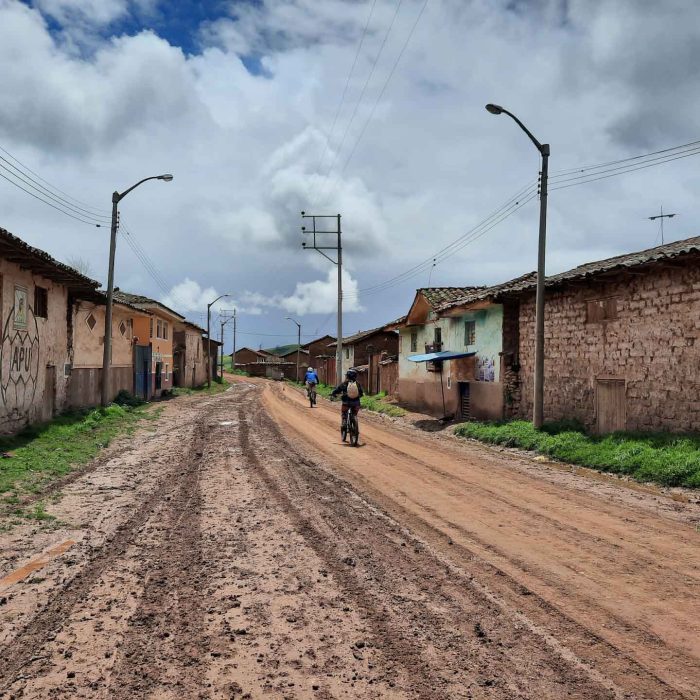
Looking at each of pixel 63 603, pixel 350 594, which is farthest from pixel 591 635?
pixel 63 603

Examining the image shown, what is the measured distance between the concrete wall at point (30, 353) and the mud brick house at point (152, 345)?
10.4 meters

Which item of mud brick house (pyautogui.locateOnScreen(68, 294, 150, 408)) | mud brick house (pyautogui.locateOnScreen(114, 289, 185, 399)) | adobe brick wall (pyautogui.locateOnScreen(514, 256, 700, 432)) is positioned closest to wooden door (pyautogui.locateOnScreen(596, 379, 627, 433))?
adobe brick wall (pyautogui.locateOnScreen(514, 256, 700, 432))

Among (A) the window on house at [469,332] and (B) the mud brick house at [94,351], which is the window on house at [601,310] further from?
(B) the mud brick house at [94,351]

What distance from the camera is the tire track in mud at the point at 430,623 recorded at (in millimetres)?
3438

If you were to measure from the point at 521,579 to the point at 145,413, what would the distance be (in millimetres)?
21042

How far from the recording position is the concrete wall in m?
14.1

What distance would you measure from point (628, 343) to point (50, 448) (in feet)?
44.7

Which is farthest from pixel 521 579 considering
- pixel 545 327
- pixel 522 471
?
pixel 545 327

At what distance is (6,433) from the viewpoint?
552 inches

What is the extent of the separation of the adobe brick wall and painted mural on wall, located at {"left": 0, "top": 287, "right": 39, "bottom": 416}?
577 inches

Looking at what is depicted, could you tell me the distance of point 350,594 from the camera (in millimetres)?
4785

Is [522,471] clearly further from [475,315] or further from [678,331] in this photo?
[475,315]

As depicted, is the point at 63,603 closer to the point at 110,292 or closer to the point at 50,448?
the point at 50,448

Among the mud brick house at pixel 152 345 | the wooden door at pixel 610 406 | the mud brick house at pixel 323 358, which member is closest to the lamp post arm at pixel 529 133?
the wooden door at pixel 610 406
